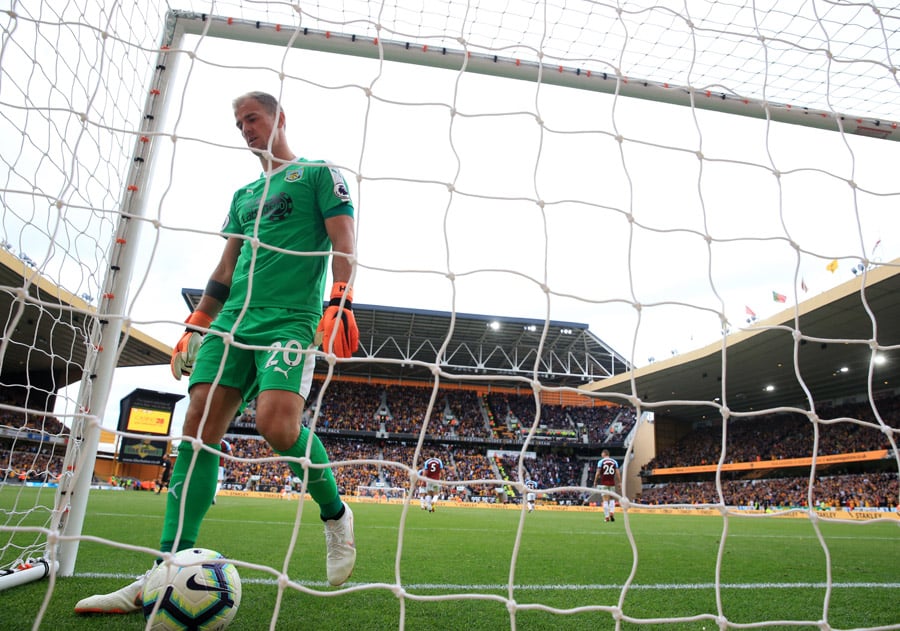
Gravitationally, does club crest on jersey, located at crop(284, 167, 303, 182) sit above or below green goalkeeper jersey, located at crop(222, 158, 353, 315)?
above

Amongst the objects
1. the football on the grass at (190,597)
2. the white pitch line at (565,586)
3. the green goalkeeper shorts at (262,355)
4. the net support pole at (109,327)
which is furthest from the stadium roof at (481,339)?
the football on the grass at (190,597)

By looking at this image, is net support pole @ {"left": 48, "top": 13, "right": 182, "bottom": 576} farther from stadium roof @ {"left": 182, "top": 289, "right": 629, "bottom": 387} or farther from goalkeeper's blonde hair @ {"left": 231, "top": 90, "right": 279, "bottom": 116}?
stadium roof @ {"left": 182, "top": 289, "right": 629, "bottom": 387}

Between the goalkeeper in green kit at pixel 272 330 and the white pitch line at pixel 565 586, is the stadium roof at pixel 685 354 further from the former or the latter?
the goalkeeper in green kit at pixel 272 330

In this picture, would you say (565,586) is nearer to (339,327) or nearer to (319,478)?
(319,478)

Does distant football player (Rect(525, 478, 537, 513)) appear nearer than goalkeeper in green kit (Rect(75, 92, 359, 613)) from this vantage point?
Yes

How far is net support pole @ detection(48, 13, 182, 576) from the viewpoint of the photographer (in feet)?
8.14

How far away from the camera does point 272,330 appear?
2219 millimetres

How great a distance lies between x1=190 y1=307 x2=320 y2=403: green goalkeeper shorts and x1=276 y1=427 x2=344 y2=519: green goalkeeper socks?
0.22 meters

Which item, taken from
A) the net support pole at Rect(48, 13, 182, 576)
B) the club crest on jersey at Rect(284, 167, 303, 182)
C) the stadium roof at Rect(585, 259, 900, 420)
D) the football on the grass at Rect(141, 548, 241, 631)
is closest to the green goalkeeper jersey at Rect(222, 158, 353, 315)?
the club crest on jersey at Rect(284, 167, 303, 182)

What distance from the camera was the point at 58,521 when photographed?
2.48 metres

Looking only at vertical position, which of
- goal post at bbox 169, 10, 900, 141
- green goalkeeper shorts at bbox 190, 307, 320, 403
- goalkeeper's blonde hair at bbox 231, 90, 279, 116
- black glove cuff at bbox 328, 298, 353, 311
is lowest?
green goalkeeper shorts at bbox 190, 307, 320, 403

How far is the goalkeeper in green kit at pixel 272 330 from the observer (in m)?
2.06

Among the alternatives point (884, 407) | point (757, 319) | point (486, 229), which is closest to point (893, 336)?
point (757, 319)

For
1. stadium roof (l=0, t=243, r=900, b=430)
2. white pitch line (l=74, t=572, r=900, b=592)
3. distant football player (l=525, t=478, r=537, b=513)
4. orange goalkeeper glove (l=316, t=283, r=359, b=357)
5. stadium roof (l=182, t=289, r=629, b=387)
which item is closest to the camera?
distant football player (l=525, t=478, r=537, b=513)
